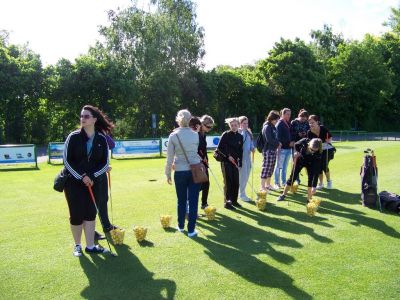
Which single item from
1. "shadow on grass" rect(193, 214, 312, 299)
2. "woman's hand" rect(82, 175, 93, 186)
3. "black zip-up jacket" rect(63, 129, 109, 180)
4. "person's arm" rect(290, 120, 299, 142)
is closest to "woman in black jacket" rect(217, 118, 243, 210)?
"shadow on grass" rect(193, 214, 312, 299)

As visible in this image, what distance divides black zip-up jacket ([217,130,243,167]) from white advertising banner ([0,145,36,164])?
38.5 feet

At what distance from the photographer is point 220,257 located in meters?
5.57

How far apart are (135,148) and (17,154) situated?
5.53 metres

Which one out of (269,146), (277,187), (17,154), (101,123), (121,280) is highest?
(101,123)

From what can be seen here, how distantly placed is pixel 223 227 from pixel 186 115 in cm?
217

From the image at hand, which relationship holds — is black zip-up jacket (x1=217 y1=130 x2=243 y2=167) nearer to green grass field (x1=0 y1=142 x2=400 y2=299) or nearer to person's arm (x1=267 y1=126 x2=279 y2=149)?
green grass field (x1=0 y1=142 x2=400 y2=299)

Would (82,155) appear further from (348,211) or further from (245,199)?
(348,211)

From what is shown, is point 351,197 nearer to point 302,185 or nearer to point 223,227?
point 302,185

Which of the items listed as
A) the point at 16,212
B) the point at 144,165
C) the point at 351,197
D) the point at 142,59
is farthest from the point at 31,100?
the point at 351,197

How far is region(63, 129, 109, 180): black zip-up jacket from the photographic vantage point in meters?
5.34

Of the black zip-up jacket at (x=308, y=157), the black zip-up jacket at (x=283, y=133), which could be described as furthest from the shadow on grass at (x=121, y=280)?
the black zip-up jacket at (x=283, y=133)

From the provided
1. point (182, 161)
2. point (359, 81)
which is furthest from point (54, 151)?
point (359, 81)

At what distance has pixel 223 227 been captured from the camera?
7.14 metres

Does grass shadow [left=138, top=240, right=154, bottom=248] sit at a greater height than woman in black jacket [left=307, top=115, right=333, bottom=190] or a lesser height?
lesser
